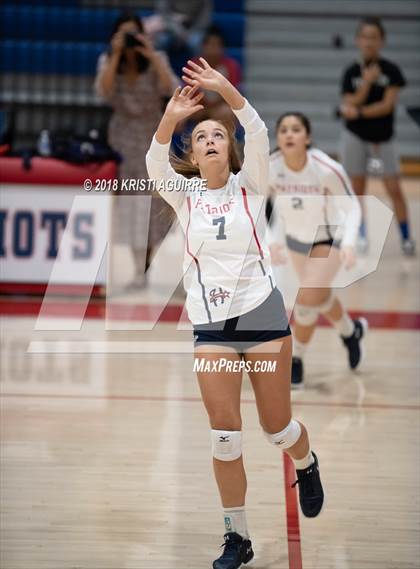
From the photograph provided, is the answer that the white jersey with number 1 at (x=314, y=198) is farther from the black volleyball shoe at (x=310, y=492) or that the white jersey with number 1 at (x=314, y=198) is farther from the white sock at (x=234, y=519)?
the white sock at (x=234, y=519)

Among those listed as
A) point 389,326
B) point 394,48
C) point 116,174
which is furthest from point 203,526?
point 394,48

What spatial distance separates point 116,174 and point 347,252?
3046 mm

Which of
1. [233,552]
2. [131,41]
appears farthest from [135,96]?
[233,552]

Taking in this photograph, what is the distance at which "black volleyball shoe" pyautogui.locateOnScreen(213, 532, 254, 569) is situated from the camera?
12.8 feet

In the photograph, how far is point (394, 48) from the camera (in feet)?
46.7

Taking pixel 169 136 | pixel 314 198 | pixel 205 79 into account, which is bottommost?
pixel 314 198

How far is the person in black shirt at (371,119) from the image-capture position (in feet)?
31.5

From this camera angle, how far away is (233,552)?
3922 mm

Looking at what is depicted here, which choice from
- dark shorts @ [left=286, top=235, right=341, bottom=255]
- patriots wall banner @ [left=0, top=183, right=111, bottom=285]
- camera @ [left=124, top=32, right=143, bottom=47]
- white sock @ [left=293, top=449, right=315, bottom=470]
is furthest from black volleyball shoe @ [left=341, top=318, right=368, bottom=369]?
camera @ [left=124, top=32, right=143, bottom=47]

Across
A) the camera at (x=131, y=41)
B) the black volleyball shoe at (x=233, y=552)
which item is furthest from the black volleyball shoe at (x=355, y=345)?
A: the camera at (x=131, y=41)

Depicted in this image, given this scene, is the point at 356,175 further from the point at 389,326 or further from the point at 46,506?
the point at 46,506

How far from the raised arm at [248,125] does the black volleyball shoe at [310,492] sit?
44.1 inches

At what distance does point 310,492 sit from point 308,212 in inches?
88.4

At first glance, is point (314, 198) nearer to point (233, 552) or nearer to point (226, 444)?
point (226, 444)
